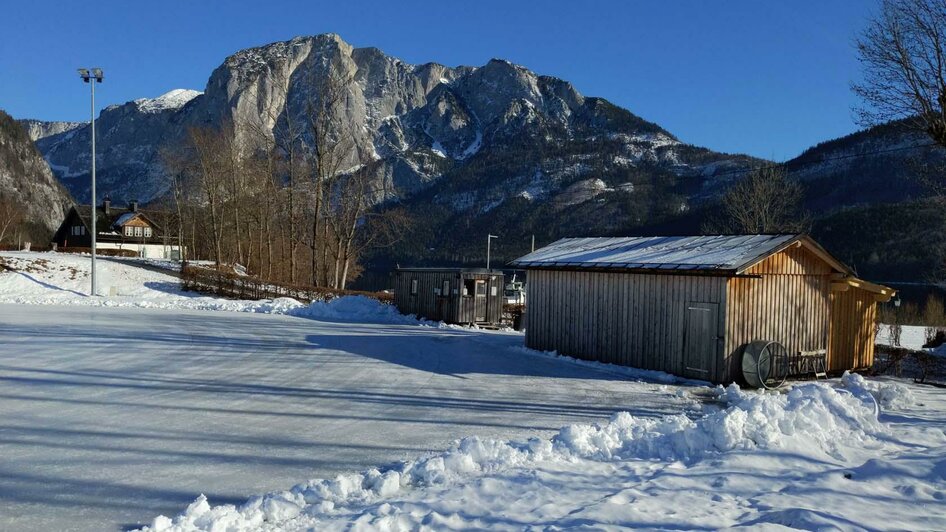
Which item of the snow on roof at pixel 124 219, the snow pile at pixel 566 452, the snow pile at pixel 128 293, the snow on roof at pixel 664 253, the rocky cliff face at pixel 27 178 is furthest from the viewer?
the rocky cliff face at pixel 27 178

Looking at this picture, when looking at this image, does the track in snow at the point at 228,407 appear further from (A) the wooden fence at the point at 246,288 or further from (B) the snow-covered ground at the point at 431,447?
(A) the wooden fence at the point at 246,288

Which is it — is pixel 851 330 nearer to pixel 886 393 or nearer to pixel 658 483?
pixel 886 393

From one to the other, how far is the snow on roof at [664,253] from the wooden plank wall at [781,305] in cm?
46

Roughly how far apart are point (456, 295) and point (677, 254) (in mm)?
12552

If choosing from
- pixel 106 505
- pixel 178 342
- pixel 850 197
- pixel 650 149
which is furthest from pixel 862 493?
pixel 650 149

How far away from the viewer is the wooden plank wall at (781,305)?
51.0 ft

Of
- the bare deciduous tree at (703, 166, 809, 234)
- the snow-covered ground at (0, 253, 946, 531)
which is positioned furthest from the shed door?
the bare deciduous tree at (703, 166, 809, 234)

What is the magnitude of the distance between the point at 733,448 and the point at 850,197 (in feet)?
366

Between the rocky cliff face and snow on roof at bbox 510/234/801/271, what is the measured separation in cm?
13579

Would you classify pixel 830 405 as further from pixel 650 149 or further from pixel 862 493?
pixel 650 149

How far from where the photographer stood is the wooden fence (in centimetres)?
3575

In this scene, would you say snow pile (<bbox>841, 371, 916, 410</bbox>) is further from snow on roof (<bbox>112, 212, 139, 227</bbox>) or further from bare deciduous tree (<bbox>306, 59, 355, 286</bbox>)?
snow on roof (<bbox>112, 212, 139, 227</bbox>)

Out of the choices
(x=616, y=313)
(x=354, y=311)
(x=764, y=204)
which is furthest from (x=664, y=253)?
(x=764, y=204)

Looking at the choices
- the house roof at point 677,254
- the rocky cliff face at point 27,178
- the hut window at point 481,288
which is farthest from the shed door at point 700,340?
the rocky cliff face at point 27,178
